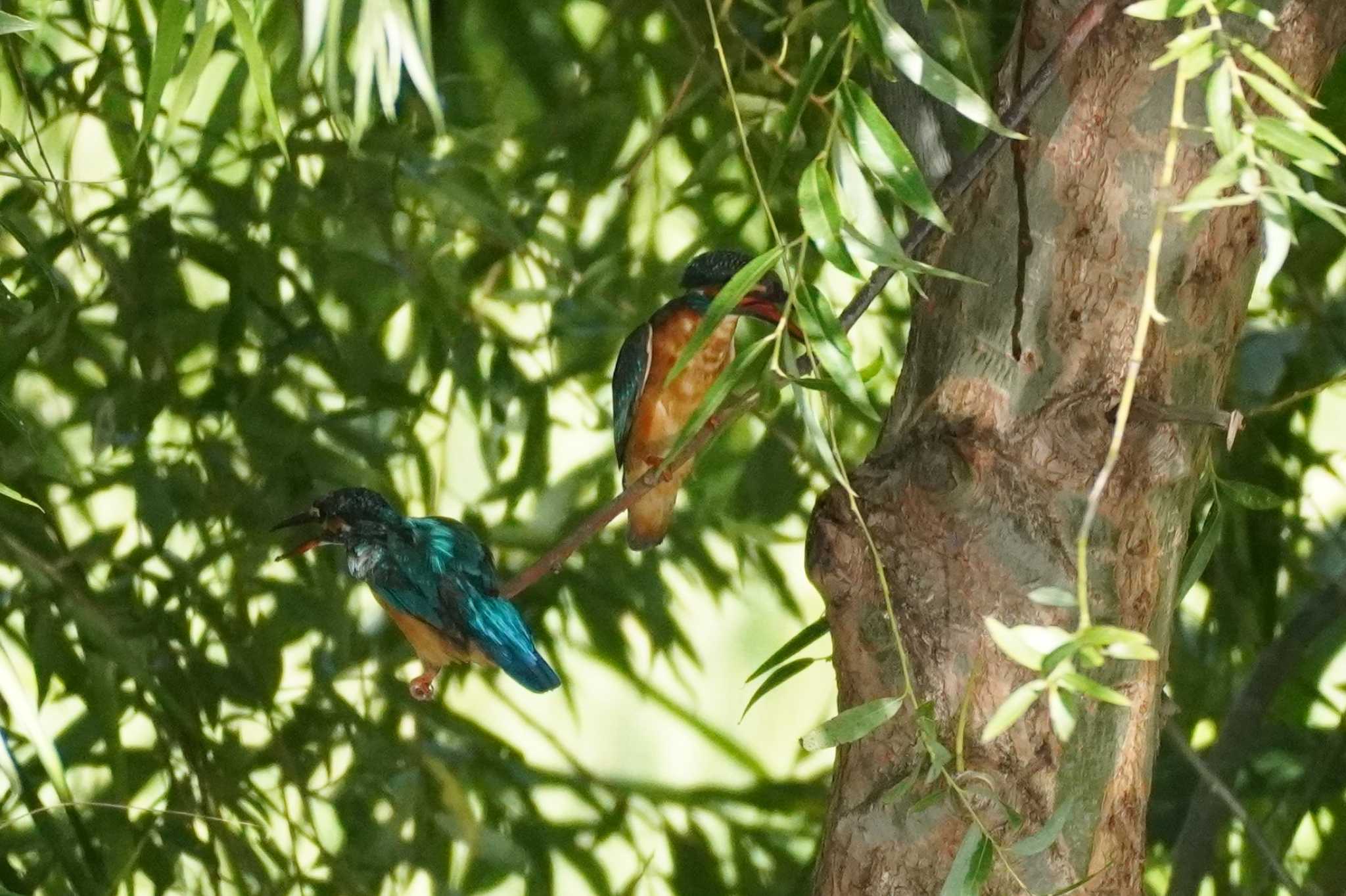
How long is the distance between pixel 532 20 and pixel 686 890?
0.83m

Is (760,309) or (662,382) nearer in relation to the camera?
(760,309)

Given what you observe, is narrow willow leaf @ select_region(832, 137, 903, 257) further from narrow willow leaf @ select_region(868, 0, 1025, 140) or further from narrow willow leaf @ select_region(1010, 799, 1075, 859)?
narrow willow leaf @ select_region(1010, 799, 1075, 859)

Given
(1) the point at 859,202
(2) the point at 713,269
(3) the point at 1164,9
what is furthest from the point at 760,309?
(3) the point at 1164,9

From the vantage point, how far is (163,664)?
125cm

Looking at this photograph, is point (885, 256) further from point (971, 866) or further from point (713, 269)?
point (713, 269)

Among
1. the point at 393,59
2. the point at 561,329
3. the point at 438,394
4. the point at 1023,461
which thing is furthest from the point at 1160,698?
the point at 438,394

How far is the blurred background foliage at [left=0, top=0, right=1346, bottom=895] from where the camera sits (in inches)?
47.8

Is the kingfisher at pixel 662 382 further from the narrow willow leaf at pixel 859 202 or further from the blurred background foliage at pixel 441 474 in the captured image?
the narrow willow leaf at pixel 859 202

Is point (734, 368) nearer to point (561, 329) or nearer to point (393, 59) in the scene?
point (393, 59)

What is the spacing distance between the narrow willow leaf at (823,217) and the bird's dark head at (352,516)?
0.39 meters

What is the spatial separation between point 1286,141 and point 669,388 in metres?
0.55

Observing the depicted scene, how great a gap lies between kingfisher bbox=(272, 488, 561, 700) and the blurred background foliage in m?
0.38

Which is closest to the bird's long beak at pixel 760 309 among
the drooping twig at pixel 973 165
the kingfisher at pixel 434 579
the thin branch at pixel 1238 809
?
the drooping twig at pixel 973 165

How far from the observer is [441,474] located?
1.32 metres
